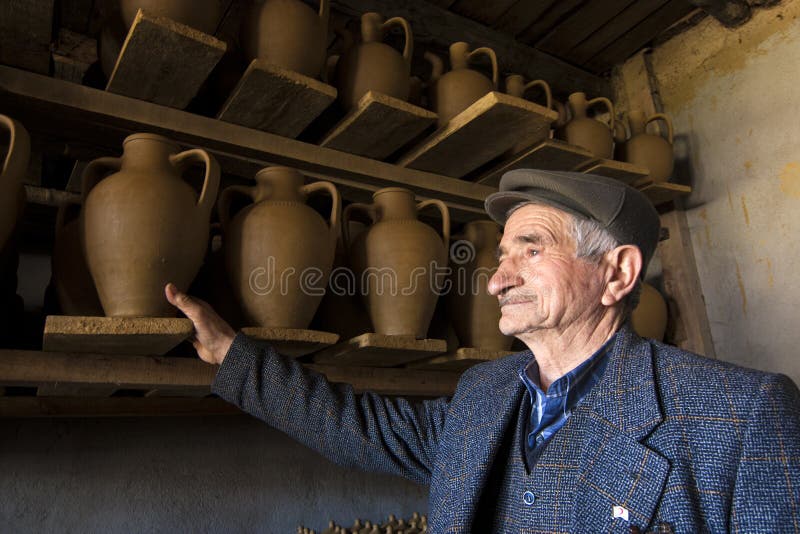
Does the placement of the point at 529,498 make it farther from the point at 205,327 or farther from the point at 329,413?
the point at 205,327

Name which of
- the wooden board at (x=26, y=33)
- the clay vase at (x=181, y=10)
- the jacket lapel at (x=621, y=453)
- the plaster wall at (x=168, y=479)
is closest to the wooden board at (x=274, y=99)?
the clay vase at (x=181, y=10)

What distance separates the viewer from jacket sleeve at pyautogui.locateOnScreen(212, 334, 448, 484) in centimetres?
118

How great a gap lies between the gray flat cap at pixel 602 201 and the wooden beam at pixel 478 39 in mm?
1338

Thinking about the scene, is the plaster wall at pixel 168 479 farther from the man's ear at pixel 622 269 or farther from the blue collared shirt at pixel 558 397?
the man's ear at pixel 622 269

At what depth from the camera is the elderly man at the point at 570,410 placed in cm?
80

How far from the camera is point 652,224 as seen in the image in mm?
1123

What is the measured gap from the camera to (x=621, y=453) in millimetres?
848

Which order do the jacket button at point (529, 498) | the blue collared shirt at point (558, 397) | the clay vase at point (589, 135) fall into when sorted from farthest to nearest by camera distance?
1. the clay vase at point (589, 135)
2. the blue collared shirt at point (558, 397)
3. the jacket button at point (529, 498)

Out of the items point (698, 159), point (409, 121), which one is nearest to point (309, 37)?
point (409, 121)

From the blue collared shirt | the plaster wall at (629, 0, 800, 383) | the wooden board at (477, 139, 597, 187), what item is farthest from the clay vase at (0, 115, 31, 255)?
the plaster wall at (629, 0, 800, 383)

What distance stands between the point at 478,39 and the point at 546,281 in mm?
1640

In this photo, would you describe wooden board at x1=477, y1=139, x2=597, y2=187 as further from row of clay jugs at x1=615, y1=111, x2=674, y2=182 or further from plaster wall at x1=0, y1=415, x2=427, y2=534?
plaster wall at x1=0, y1=415, x2=427, y2=534

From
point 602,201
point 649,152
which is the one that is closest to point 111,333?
point 602,201

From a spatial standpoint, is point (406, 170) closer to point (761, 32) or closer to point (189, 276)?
point (189, 276)
